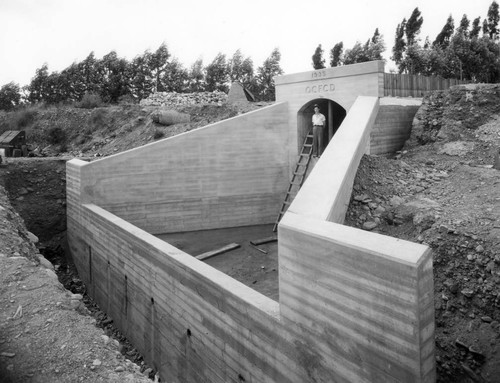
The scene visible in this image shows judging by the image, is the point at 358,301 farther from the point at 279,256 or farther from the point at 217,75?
the point at 217,75

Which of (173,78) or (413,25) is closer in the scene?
(173,78)

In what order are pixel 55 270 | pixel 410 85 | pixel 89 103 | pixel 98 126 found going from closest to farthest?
pixel 410 85 < pixel 55 270 < pixel 98 126 < pixel 89 103

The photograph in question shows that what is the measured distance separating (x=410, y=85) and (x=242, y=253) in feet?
23.2

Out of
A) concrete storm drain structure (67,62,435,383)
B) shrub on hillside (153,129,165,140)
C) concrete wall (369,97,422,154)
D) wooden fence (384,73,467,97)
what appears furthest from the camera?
shrub on hillside (153,129,165,140)

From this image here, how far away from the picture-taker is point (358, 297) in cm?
427

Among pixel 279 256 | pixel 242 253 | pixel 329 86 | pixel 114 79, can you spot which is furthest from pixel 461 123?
pixel 114 79

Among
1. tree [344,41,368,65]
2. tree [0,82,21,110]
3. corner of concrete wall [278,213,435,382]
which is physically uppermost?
tree [344,41,368,65]

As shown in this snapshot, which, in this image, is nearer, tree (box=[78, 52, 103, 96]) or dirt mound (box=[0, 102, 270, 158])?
dirt mound (box=[0, 102, 270, 158])

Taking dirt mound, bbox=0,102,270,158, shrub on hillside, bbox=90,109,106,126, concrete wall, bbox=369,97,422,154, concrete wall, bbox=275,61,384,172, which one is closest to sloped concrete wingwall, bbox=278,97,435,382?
concrete wall, bbox=369,97,422,154

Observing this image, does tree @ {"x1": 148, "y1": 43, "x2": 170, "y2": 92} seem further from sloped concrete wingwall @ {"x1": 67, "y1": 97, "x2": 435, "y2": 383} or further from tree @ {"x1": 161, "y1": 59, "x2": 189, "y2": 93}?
sloped concrete wingwall @ {"x1": 67, "y1": 97, "x2": 435, "y2": 383}

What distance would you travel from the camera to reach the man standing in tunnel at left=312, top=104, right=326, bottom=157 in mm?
12797

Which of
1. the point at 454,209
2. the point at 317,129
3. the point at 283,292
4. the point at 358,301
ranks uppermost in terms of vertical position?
the point at 317,129

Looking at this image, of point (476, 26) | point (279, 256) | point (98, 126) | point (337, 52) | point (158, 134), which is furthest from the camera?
point (476, 26)

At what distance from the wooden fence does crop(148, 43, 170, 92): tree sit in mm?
21879
